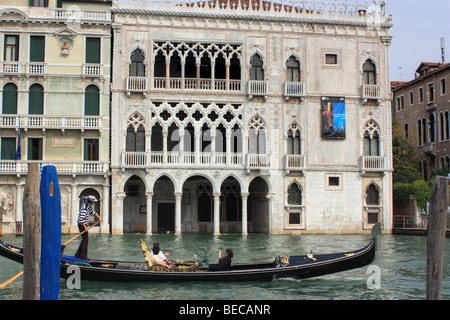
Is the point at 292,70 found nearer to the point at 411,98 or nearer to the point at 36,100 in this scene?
the point at 36,100

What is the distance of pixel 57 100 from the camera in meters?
24.9

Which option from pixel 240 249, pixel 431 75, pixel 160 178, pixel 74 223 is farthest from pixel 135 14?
pixel 431 75

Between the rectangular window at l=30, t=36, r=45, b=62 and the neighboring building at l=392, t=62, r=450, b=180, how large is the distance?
22.5m

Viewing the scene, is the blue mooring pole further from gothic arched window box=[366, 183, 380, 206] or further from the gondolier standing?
gothic arched window box=[366, 183, 380, 206]

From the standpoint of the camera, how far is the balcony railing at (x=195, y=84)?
25531 millimetres

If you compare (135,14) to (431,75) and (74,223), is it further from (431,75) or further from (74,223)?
(431,75)

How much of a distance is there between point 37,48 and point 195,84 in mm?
7068

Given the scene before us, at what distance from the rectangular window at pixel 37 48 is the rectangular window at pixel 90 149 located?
4136 millimetres

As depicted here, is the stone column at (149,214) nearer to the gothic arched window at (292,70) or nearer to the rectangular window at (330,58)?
the gothic arched window at (292,70)

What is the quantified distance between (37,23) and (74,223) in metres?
8.84

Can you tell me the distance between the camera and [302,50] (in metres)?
26.4

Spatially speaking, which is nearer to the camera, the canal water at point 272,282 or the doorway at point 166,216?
the canal water at point 272,282

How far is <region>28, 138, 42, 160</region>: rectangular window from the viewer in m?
24.8

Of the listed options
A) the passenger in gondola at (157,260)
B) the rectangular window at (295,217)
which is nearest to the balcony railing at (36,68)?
the rectangular window at (295,217)
